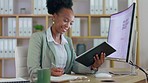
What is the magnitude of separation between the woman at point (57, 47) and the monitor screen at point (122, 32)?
0.50 ft

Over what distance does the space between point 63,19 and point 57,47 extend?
0.22 meters

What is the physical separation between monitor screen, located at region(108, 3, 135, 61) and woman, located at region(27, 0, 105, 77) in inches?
6.0

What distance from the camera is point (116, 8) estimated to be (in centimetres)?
384

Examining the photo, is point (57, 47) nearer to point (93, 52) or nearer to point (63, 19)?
point (63, 19)

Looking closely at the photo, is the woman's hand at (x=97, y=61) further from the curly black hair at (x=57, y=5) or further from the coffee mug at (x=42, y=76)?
the coffee mug at (x=42, y=76)

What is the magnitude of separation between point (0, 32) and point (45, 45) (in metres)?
2.42

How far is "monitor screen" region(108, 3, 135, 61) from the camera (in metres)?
1.68

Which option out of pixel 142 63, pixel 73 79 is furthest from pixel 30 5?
pixel 73 79

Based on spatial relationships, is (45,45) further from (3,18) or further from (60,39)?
(3,18)

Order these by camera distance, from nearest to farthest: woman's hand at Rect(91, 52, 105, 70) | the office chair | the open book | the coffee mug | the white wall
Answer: the coffee mug < the open book < woman's hand at Rect(91, 52, 105, 70) < the office chair < the white wall

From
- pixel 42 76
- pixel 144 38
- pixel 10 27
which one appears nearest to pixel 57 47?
pixel 42 76

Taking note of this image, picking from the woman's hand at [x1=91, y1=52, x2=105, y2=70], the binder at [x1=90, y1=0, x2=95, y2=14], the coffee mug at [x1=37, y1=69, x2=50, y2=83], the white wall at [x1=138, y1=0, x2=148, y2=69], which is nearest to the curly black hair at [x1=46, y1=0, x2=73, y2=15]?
the woman's hand at [x1=91, y1=52, x2=105, y2=70]

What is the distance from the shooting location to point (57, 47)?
2.01 metres

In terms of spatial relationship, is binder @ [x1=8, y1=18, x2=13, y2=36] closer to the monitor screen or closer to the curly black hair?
the curly black hair
